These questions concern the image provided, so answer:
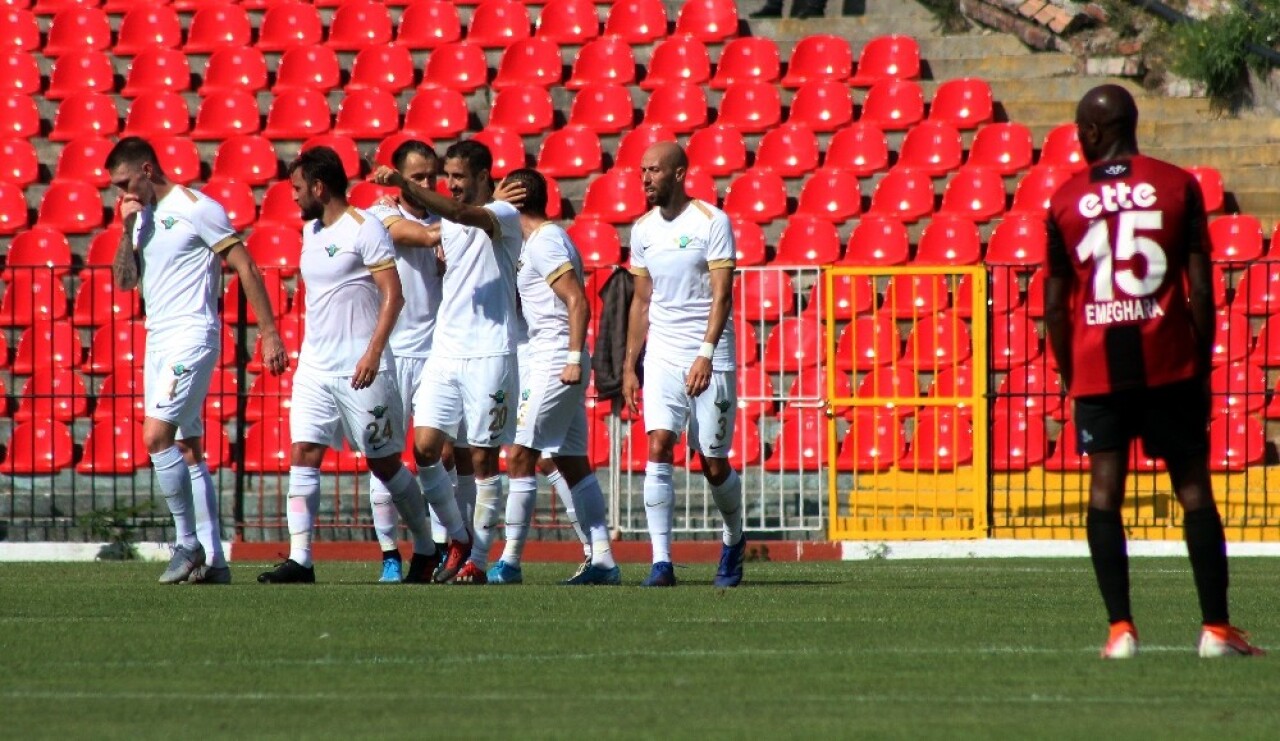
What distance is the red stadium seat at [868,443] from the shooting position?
53.1 feet

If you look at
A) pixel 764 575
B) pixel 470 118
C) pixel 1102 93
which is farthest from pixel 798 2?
pixel 1102 93

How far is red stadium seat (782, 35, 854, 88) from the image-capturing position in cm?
2044

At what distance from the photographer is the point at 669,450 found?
11.0 m

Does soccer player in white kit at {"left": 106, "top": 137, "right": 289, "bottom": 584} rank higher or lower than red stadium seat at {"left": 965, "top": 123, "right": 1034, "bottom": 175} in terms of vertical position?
lower

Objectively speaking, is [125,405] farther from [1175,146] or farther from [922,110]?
[1175,146]

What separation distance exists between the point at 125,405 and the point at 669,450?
317 inches

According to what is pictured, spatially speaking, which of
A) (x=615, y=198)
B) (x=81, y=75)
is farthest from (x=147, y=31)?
(x=615, y=198)

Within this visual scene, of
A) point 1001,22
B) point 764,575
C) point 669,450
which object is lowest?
point 764,575

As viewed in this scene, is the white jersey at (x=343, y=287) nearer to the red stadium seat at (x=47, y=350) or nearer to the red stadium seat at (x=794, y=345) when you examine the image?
the red stadium seat at (x=794, y=345)

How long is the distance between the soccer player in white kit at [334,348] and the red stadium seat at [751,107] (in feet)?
30.2

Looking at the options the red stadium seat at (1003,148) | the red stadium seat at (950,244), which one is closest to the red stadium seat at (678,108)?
the red stadium seat at (1003,148)

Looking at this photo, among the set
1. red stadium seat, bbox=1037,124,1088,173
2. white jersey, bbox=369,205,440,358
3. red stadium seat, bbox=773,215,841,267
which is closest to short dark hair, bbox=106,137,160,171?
white jersey, bbox=369,205,440,358

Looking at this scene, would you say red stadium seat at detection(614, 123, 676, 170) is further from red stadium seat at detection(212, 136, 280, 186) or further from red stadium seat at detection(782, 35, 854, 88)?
red stadium seat at detection(212, 136, 280, 186)

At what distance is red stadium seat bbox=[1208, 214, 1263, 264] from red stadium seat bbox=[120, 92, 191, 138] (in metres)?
10.2
